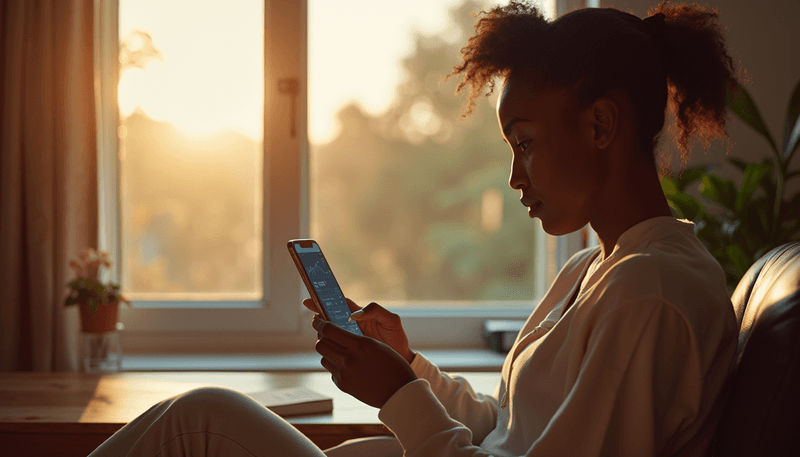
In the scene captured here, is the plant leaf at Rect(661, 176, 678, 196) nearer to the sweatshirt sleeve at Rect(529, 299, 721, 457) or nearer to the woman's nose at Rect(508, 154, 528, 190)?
the woman's nose at Rect(508, 154, 528, 190)

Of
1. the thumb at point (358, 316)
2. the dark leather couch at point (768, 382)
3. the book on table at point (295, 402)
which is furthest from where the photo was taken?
the book on table at point (295, 402)

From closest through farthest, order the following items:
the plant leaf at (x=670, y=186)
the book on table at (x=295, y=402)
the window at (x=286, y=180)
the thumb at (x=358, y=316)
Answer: the thumb at (x=358, y=316)
the book on table at (x=295, y=402)
the plant leaf at (x=670, y=186)
the window at (x=286, y=180)

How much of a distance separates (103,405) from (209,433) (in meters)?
0.57

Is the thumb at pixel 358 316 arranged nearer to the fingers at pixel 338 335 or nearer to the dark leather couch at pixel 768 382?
the fingers at pixel 338 335

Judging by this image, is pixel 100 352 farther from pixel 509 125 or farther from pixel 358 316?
pixel 509 125

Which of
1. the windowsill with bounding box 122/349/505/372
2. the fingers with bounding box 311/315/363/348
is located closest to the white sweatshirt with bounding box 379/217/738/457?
the fingers with bounding box 311/315/363/348

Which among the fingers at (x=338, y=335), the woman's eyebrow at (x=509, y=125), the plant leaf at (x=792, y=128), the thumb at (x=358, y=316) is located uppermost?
the plant leaf at (x=792, y=128)

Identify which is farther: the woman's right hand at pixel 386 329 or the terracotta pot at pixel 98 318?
the terracotta pot at pixel 98 318

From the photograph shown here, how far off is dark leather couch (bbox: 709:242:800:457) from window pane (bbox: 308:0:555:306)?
1.30m

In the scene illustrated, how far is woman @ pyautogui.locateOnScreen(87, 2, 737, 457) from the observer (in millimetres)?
655

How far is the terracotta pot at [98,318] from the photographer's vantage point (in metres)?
1.67

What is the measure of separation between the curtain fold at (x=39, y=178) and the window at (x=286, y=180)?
21 cm

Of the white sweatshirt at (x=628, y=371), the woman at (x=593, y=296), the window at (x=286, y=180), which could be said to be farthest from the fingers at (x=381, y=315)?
the window at (x=286, y=180)

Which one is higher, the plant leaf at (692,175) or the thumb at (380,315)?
the plant leaf at (692,175)
